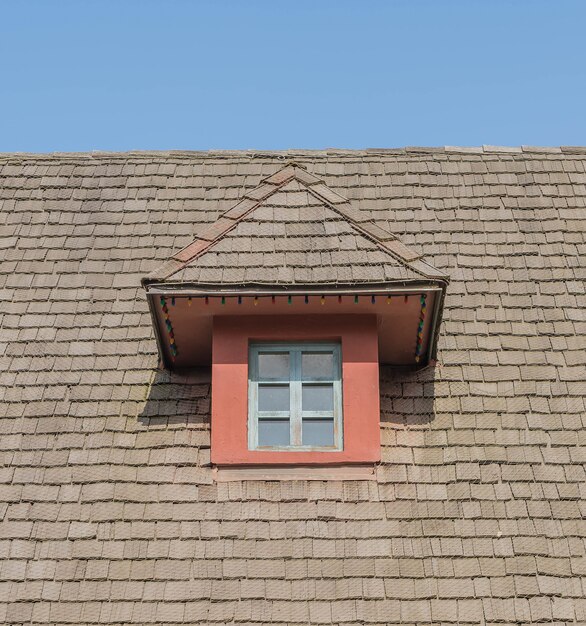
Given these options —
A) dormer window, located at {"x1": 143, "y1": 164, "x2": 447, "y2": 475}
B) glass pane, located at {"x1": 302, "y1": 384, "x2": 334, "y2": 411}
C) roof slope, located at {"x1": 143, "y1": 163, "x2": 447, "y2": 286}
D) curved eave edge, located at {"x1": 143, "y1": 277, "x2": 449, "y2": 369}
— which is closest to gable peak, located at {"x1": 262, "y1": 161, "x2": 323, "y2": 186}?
roof slope, located at {"x1": 143, "y1": 163, "x2": 447, "y2": 286}

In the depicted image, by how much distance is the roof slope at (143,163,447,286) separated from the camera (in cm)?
733

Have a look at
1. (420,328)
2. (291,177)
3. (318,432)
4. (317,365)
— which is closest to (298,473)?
(318,432)

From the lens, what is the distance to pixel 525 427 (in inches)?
291

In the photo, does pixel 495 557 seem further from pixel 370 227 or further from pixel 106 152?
pixel 106 152

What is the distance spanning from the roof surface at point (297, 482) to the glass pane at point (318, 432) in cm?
28

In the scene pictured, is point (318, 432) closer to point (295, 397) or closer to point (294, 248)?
point (295, 397)

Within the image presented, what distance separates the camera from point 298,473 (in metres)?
7.12

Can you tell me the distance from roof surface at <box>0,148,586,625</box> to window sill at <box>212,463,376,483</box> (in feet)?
0.20

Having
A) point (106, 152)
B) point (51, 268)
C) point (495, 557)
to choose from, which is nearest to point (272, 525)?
point (495, 557)

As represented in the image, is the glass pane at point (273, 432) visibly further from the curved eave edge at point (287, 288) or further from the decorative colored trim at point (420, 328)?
the decorative colored trim at point (420, 328)

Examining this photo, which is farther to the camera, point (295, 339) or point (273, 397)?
point (295, 339)

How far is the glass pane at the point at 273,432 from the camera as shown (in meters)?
7.21

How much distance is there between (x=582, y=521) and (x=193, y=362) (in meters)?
2.73

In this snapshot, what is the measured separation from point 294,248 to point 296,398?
1.01 m
